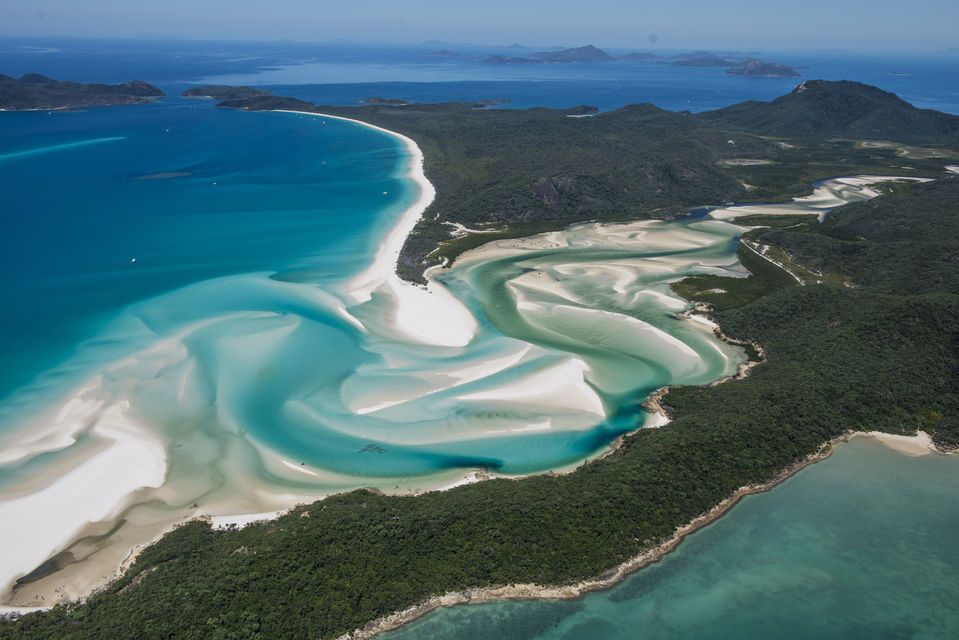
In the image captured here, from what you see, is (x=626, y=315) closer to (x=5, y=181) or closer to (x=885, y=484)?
(x=885, y=484)

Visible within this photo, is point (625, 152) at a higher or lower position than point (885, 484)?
higher

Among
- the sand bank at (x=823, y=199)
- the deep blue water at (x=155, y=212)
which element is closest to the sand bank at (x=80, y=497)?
the deep blue water at (x=155, y=212)

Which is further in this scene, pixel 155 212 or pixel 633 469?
pixel 155 212

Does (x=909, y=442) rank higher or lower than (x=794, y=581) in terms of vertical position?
higher

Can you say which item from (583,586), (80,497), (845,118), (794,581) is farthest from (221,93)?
(794,581)

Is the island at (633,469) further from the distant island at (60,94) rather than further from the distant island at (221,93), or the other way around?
the distant island at (60,94)

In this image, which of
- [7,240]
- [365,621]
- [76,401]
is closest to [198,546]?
[365,621]

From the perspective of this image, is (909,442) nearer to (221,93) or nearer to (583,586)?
(583,586)
